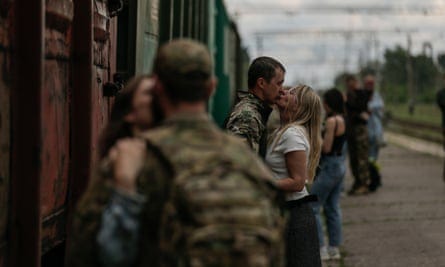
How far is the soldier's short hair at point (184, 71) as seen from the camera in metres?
2.77

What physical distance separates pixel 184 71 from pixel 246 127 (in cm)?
266

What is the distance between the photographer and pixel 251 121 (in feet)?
17.8

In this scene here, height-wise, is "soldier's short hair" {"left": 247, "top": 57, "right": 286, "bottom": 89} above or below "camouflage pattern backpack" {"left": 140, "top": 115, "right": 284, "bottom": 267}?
above

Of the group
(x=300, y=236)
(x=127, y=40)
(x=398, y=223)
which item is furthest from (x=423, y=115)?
(x=300, y=236)

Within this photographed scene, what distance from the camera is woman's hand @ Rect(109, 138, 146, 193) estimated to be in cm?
271

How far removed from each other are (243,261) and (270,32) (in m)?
53.8

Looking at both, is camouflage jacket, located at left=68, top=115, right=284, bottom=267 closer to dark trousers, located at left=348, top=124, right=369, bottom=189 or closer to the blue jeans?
the blue jeans

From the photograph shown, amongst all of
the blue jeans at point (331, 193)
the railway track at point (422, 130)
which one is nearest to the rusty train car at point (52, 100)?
the blue jeans at point (331, 193)

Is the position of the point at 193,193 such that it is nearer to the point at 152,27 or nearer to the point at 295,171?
the point at 295,171

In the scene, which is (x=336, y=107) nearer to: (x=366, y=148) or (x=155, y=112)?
(x=366, y=148)

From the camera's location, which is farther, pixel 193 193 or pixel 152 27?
pixel 152 27

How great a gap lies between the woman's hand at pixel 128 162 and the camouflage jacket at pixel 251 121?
8.54 feet

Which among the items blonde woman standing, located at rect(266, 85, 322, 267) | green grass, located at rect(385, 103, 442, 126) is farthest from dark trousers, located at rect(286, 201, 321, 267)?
green grass, located at rect(385, 103, 442, 126)

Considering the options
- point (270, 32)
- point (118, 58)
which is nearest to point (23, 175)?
point (118, 58)
